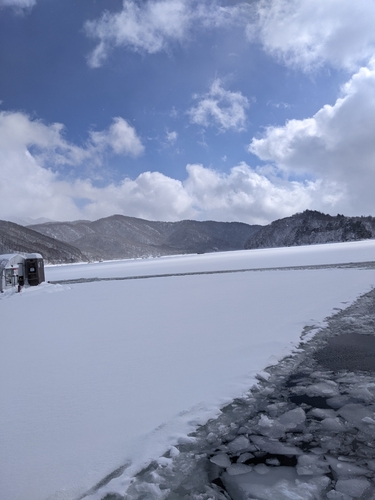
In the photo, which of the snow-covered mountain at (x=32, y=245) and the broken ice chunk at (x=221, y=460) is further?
the snow-covered mountain at (x=32, y=245)

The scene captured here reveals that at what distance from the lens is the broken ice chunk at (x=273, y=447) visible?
11.3 feet

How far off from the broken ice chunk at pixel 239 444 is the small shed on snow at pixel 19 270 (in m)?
25.4

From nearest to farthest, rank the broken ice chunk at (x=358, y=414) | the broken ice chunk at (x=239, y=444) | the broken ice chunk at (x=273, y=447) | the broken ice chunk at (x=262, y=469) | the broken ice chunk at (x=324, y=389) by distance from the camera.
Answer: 1. the broken ice chunk at (x=262, y=469)
2. the broken ice chunk at (x=273, y=447)
3. the broken ice chunk at (x=239, y=444)
4. the broken ice chunk at (x=358, y=414)
5. the broken ice chunk at (x=324, y=389)

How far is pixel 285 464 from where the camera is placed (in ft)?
10.6

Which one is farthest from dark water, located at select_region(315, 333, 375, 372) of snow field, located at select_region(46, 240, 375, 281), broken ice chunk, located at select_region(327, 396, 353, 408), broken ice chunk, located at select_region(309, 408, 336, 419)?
snow field, located at select_region(46, 240, 375, 281)

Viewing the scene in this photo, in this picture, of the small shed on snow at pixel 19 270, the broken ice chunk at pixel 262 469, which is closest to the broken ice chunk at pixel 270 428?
the broken ice chunk at pixel 262 469

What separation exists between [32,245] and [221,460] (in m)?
174

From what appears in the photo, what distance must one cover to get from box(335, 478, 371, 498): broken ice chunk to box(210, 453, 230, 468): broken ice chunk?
41.5 inches

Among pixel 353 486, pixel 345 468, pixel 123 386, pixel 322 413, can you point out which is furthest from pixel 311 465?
pixel 123 386

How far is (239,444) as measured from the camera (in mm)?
3641

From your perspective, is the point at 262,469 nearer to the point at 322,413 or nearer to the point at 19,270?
the point at 322,413

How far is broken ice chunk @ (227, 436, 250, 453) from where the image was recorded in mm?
3537

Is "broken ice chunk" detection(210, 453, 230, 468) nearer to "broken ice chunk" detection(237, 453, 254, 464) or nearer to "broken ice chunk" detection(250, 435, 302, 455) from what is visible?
"broken ice chunk" detection(237, 453, 254, 464)

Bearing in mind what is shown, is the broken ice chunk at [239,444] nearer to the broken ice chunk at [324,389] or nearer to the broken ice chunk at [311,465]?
the broken ice chunk at [311,465]
